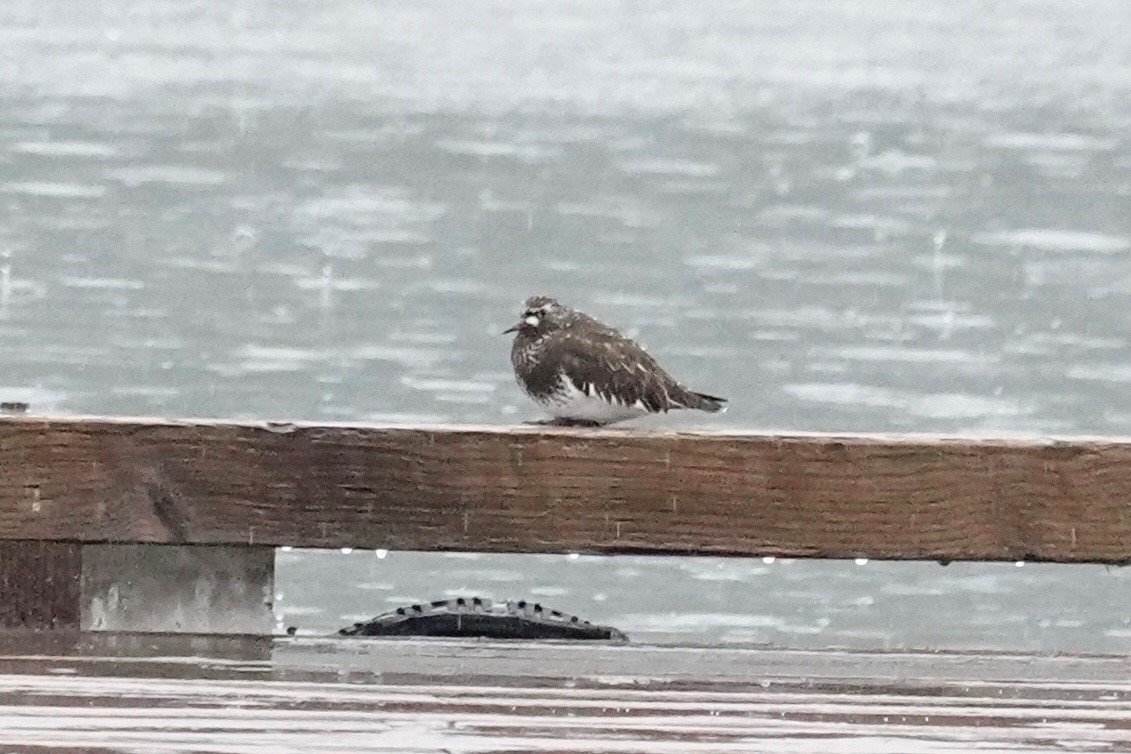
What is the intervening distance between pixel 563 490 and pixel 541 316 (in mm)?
2192

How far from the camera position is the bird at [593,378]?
536 cm

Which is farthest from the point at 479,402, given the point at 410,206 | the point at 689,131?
the point at 689,131

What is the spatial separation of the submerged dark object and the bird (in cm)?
78

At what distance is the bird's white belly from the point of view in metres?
5.34

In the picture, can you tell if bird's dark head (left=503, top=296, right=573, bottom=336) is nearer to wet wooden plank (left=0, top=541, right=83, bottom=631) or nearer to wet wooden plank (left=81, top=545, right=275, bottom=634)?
wet wooden plank (left=81, top=545, right=275, bottom=634)

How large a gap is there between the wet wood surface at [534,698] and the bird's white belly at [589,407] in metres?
1.47

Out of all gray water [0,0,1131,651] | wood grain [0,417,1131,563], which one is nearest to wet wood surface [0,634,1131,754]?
wood grain [0,417,1131,563]

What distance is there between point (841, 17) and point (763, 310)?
8174 centimetres

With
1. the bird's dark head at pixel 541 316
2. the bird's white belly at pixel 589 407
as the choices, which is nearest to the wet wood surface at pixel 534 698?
the bird's white belly at pixel 589 407

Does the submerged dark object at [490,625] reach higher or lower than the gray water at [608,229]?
lower

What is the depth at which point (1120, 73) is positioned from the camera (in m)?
111

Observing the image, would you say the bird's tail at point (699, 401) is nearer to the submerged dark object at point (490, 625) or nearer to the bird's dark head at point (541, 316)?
the bird's dark head at point (541, 316)

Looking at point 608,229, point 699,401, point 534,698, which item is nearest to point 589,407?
point 699,401

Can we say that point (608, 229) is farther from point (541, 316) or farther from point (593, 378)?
point (593, 378)
